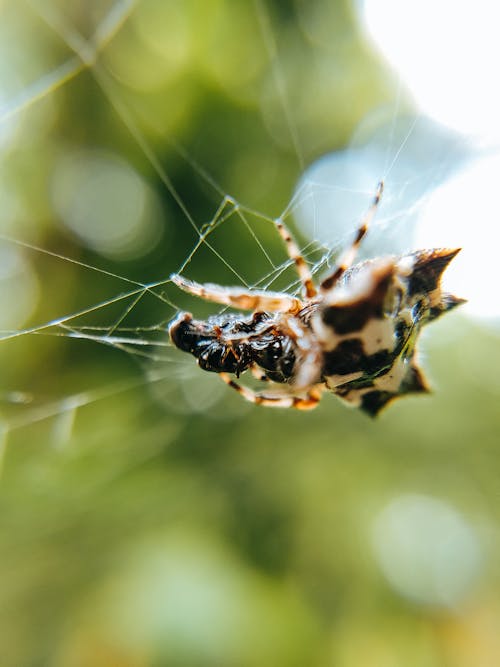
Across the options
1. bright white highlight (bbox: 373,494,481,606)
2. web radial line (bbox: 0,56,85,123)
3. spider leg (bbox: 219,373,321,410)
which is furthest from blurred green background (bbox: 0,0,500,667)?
spider leg (bbox: 219,373,321,410)

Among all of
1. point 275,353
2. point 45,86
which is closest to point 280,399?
point 275,353

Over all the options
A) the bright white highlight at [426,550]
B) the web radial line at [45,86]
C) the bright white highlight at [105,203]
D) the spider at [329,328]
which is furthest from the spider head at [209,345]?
the bright white highlight at [426,550]

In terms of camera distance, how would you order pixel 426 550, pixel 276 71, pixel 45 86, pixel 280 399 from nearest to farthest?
1. pixel 280 399
2. pixel 45 86
3. pixel 276 71
4. pixel 426 550

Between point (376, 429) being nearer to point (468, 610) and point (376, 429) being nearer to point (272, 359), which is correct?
point (468, 610)

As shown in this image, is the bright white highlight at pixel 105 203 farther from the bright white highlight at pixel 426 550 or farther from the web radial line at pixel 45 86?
the bright white highlight at pixel 426 550

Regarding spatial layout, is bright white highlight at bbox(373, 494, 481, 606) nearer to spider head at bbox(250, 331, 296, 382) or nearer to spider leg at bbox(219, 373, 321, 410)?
spider leg at bbox(219, 373, 321, 410)

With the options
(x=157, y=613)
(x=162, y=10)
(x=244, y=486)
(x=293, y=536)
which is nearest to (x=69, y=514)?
→ (x=157, y=613)

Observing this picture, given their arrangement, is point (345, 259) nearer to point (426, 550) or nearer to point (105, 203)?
point (105, 203)
